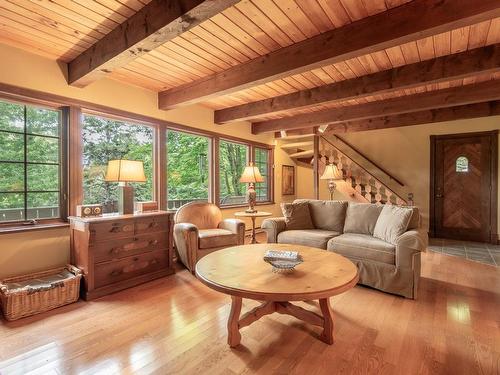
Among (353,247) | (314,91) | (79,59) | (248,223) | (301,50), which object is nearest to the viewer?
(301,50)

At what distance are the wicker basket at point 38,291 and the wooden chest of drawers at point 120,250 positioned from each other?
0.12 metres

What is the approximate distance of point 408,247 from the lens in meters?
2.59

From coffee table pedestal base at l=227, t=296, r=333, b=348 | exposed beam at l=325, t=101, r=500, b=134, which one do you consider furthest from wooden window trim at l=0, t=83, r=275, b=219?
exposed beam at l=325, t=101, r=500, b=134

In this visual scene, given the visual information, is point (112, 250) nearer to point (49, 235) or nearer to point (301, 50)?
point (49, 235)

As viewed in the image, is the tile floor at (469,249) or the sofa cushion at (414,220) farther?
the tile floor at (469,249)

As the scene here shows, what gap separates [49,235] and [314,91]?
3.50 meters

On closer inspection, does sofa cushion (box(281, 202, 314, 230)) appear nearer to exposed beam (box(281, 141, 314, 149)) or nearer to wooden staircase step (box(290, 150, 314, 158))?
exposed beam (box(281, 141, 314, 149))

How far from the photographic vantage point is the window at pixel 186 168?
4.03 metres

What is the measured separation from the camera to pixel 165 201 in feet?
12.6

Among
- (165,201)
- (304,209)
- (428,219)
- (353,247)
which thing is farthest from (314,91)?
(428,219)

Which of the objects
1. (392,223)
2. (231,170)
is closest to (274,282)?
(392,223)

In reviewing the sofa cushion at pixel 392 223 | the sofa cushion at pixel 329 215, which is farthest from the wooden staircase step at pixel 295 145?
the sofa cushion at pixel 392 223

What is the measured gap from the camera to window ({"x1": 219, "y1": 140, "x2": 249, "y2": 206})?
4.94 m

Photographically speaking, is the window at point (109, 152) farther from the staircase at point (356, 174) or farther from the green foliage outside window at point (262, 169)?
the staircase at point (356, 174)
